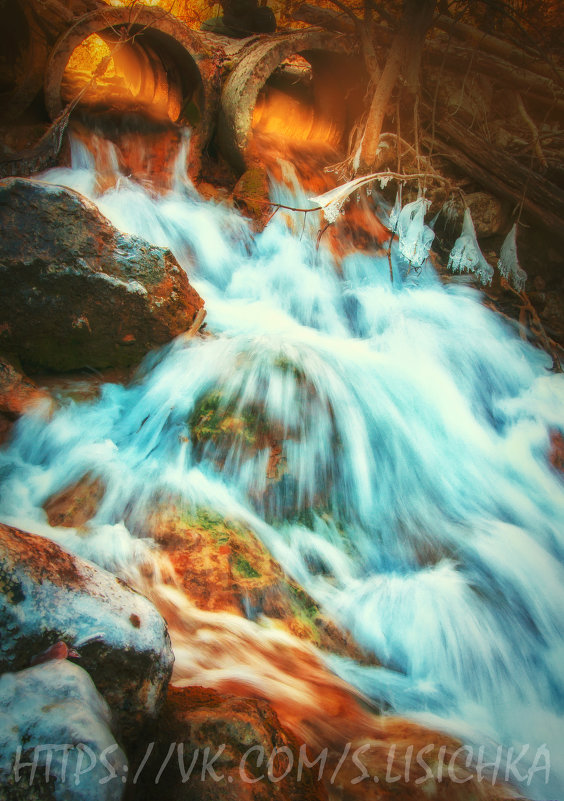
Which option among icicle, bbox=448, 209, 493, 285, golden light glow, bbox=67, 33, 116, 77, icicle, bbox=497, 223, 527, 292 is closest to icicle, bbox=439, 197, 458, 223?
icicle, bbox=448, 209, 493, 285

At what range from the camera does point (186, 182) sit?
19.8ft

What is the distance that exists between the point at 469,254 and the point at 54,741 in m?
6.26

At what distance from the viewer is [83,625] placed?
1.37 metres

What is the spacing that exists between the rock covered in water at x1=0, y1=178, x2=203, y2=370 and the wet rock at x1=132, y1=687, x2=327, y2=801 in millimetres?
2746

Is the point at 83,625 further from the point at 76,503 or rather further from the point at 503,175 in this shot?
the point at 503,175

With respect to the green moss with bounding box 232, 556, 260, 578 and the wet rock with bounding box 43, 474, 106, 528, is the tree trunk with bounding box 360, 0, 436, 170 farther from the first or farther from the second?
the green moss with bounding box 232, 556, 260, 578

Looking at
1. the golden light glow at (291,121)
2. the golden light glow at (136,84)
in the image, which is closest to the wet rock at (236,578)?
the golden light glow at (136,84)

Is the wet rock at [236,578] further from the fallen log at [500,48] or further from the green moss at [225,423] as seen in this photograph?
the fallen log at [500,48]

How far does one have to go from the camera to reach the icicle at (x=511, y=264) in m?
6.02

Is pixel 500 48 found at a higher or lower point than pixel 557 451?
higher

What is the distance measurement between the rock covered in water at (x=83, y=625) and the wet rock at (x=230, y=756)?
0.11 meters

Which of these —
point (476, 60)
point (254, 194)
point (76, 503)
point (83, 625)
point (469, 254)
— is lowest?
point (76, 503)

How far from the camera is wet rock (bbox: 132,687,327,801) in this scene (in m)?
1.28

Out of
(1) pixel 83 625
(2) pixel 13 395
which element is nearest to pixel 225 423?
(2) pixel 13 395
